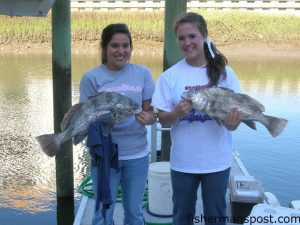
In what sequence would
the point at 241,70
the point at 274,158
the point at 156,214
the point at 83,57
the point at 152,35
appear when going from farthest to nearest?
the point at 152,35 < the point at 83,57 < the point at 241,70 < the point at 274,158 < the point at 156,214

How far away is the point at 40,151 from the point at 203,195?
5.64 meters

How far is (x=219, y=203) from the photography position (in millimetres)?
3270

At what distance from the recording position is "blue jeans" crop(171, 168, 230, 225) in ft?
10.5

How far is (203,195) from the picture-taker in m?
3.29

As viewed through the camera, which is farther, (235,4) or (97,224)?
(235,4)

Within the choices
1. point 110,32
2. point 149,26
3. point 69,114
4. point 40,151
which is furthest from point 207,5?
point 69,114

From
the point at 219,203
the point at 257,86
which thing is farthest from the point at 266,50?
the point at 219,203

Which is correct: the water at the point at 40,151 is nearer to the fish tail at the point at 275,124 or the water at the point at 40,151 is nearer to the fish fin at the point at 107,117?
the fish fin at the point at 107,117

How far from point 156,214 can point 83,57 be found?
20365 mm

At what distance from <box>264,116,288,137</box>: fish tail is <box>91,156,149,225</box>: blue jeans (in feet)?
3.27

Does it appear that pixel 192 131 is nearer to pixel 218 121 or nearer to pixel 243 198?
pixel 218 121

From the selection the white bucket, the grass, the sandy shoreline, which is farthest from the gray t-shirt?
the grass

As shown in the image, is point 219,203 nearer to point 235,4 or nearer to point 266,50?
point 266,50

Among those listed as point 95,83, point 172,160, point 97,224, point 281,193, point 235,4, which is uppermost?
point 235,4
